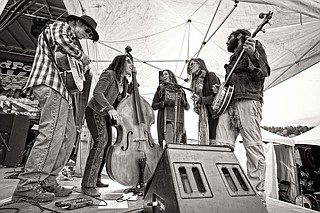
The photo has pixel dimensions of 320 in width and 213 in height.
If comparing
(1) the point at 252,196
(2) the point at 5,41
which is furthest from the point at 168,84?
(2) the point at 5,41

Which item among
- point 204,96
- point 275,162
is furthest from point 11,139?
point 275,162

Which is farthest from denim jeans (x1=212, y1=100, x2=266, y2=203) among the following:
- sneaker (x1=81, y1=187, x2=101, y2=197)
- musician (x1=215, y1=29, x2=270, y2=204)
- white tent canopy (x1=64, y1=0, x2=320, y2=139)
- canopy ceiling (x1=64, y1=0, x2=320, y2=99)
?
canopy ceiling (x1=64, y1=0, x2=320, y2=99)

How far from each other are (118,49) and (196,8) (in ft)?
7.15

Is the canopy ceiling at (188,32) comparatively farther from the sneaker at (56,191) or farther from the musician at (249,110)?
the sneaker at (56,191)

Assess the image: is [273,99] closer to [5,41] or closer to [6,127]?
[6,127]

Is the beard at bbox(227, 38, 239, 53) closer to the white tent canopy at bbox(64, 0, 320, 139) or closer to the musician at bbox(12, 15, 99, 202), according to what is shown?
the white tent canopy at bbox(64, 0, 320, 139)

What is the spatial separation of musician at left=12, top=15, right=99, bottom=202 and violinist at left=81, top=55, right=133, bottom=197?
29 centimetres

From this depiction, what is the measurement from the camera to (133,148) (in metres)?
2.41

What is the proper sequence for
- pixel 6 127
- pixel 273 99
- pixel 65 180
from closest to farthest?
pixel 65 180 → pixel 6 127 → pixel 273 99

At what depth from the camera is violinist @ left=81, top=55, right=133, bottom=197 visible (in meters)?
2.37

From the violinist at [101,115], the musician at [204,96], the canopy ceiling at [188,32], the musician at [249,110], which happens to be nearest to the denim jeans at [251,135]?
the musician at [249,110]

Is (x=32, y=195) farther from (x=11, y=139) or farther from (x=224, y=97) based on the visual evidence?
(x=11, y=139)

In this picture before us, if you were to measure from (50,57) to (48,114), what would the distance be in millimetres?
527

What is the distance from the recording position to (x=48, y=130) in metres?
1.88
